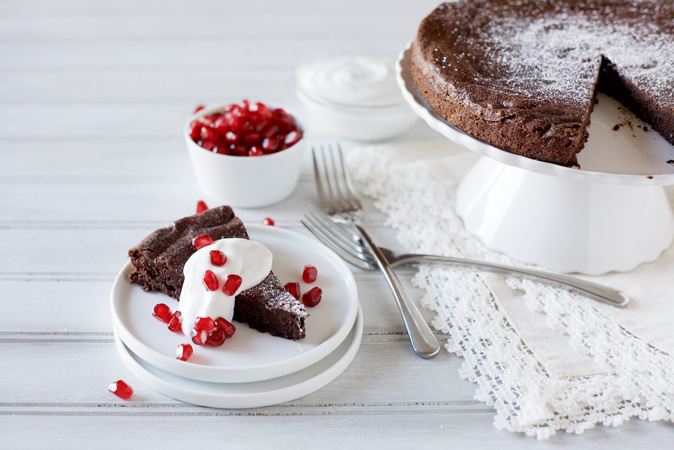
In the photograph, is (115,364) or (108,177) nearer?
(115,364)

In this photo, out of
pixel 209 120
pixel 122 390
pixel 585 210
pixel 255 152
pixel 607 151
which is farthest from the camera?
pixel 209 120

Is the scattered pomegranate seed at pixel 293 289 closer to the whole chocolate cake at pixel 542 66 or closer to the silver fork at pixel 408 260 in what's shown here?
the silver fork at pixel 408 260

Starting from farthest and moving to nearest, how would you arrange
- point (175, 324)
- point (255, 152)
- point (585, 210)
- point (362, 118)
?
point (362, 118)
point (255, 152)
point (585, 210)
point (175, 324)

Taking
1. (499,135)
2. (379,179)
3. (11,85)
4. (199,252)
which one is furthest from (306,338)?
(11,85)

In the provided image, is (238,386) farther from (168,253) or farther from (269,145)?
(269,145)

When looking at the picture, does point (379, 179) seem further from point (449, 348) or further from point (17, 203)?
point (17, 203)

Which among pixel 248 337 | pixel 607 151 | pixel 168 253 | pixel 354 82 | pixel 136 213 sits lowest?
pixel 136 213

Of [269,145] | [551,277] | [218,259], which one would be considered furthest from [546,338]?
[269,145]
